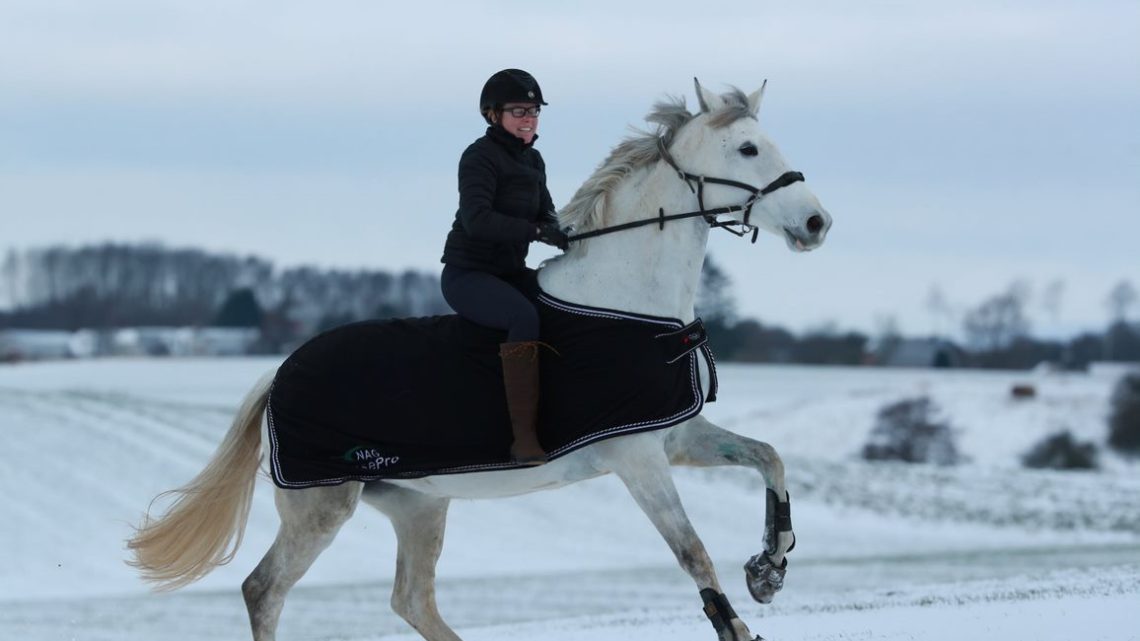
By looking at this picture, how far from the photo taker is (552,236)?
7.54 meters

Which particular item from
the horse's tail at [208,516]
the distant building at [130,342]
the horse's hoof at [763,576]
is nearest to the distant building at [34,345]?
the distant building at [130,342]

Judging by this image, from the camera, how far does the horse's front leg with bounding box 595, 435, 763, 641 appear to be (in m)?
6.88

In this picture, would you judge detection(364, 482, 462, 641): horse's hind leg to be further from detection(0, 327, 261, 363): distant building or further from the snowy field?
detection(0, 327, 261, 363): distant building

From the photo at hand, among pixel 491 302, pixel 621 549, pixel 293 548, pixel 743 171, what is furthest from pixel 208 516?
pixel 621 549

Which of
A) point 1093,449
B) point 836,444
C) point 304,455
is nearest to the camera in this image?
point 304,455

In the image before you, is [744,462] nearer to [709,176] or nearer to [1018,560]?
[709,176]

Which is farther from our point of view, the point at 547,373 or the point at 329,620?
the point at 329,620

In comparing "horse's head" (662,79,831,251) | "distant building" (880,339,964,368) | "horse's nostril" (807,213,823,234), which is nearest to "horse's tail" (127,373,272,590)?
"horse's head" (662,79,831,251)

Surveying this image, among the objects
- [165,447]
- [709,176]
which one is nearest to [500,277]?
[709,176]

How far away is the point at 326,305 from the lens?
217 feet

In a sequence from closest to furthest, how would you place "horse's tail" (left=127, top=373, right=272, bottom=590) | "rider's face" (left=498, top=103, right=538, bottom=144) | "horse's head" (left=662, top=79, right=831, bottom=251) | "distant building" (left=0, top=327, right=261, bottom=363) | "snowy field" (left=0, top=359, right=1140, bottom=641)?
"horse's head" (left=662, top=79, right=831, bottom=251), "rider's face" (left=498, top=103, right=538, bottom=144), "horse's tail" (left=127, top=373, right=272, bottom=590), "snowy field" (left=0, top=359, right=1140, bottom=641), "distant building" (left=0, top=327, right=261, bottom=363)

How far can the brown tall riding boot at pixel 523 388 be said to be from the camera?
7.31m

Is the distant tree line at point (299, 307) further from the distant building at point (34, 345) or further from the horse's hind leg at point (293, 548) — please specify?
the horse's hind leg at point (293, 548)

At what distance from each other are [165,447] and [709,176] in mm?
25908
